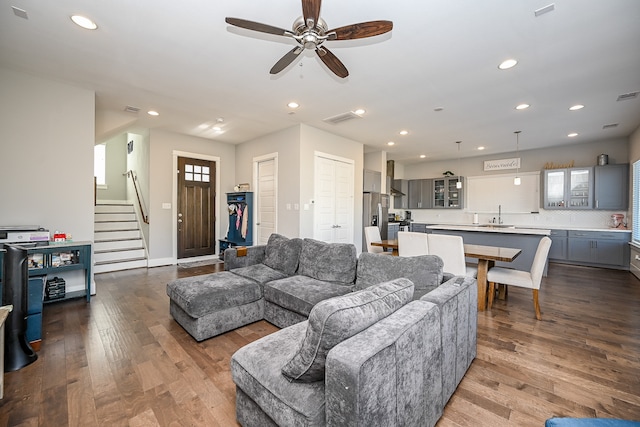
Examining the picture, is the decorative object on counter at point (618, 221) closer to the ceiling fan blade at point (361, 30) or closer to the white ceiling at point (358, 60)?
the white ceiling at point (358, 60)

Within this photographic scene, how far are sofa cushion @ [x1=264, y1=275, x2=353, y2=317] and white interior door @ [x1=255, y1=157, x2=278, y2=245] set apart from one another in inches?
112

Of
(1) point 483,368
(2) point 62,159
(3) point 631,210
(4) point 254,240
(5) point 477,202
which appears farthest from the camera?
(5) point 477,202

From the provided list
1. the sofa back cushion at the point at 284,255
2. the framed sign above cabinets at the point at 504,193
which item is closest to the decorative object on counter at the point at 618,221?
the framed sign above cabinets at the point at 504,193

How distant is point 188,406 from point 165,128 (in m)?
5.44

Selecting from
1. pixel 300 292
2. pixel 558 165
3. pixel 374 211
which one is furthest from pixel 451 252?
pixel 558 165

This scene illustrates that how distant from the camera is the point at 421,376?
1366 mm

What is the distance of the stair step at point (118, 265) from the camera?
506 cm

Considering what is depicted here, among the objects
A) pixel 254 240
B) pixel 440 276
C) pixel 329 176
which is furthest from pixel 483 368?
pixel 254 240

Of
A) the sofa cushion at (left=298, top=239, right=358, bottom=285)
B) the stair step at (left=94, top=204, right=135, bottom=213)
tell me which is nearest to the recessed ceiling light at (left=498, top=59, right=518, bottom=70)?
the sofa cushion at (left=298, top=239, right=358, bottom=285)

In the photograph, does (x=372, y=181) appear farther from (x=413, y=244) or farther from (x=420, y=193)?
(x=413, y=244)

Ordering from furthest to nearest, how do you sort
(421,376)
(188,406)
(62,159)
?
1. (62,159)
2. (188,406)
3. (421,376)

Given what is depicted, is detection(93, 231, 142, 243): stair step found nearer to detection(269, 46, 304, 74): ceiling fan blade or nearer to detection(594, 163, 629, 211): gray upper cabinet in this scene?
detection(269, 46, 304, 74): ceiling fan blade

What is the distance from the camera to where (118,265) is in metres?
5.29

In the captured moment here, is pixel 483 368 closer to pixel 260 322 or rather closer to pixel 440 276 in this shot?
pixel 440 276
